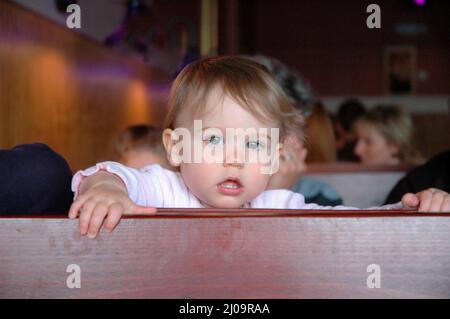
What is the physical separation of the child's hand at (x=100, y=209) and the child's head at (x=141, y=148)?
1100 mm

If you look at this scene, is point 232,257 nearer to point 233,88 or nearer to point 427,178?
point 233,88

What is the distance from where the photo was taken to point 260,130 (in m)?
1.22

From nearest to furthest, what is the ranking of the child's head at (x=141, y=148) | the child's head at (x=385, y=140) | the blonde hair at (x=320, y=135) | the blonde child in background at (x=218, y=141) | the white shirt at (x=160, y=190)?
the white shirt at (x=160, y=190)
the blonde child in background at (x=218, y=141)
the child's head at (x=141, y=148)
the blonde hair at (x=320, y=135)
the child's head at (x=385, y=140)

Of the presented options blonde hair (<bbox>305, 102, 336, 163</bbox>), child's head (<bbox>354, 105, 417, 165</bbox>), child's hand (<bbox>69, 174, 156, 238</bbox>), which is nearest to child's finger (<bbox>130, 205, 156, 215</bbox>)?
child's hand (<bbox>69, 174, 156, 238</bbox>)

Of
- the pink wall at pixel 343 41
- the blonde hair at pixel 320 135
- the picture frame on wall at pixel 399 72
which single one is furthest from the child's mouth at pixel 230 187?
the picture frame on wall at pixel 399 72

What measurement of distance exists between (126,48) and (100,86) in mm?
552

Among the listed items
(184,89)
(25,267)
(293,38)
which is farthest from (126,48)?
(293,38)

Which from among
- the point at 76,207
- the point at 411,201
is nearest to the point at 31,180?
the point at 76,207

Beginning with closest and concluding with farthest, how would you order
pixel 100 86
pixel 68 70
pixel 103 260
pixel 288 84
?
1. pixel 103 260
2. pixel 288 84
3. pixel 68 70
4. pixel 100 86

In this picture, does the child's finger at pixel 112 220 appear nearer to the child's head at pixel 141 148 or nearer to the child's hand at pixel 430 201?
the child's hand at pixel 430 201

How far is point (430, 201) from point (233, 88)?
396mm

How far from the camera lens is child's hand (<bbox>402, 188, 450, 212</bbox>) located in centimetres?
103

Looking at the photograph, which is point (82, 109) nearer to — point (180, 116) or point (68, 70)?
point (68, 70)

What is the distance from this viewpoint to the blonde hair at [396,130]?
10.6 feet
